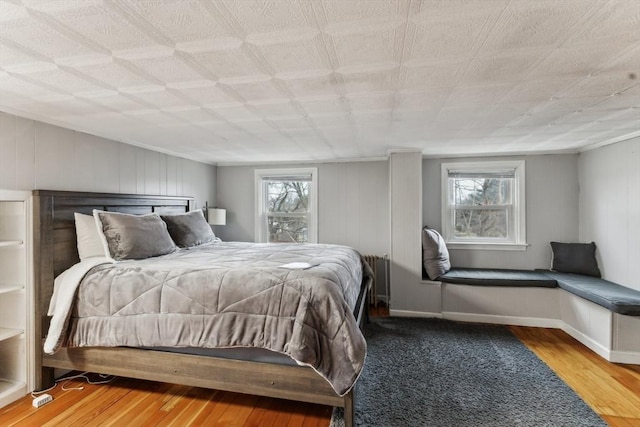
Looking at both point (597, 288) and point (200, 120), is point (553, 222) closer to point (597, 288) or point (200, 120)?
point (597, 288)

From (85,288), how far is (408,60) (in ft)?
8.72

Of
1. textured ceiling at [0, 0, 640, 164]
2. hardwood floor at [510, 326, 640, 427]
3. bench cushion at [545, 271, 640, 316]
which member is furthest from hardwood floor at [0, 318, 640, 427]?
textured ceiling at [0, 0, 640, 164]

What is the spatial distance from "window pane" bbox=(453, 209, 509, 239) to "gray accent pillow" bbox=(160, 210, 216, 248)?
3403 millimetres

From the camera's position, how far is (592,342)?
3.06 meters

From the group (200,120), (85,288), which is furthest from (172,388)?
(200,120)

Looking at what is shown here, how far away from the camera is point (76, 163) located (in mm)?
2846

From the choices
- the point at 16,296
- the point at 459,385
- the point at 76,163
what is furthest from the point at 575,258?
the point at 16,296

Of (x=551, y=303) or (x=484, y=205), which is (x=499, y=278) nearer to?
(x=551, y=303)

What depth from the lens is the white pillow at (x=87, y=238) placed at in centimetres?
263

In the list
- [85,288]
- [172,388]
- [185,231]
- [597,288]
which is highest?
[185,231]

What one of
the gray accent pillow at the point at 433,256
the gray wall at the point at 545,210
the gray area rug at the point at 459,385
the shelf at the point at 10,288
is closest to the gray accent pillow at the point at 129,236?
the shelf at the point at 10,288

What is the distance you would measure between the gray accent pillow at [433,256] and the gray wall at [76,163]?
131 inches

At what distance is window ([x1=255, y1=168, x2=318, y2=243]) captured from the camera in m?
4.93

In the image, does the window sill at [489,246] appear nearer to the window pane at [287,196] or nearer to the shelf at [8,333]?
the window pane at [287,196]
